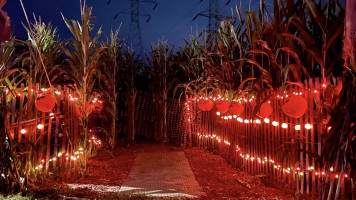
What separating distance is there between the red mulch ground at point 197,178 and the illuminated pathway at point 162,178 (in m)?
0.17

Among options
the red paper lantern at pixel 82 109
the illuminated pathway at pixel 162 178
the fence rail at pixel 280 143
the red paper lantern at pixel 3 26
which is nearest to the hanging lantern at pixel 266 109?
the fence rail at pixel 280 143

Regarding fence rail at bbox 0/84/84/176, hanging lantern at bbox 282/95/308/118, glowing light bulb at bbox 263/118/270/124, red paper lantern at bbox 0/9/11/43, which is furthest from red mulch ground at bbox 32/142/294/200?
red paper lantern at bbox 0/9/11/43

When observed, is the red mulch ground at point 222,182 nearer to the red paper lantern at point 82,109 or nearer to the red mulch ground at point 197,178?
the red mulch ground at point 197,178

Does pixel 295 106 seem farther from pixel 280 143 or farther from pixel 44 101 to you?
pixel 44 101

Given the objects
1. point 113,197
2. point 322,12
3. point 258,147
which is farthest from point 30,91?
point 322,12

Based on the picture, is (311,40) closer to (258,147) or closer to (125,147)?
(258,147)

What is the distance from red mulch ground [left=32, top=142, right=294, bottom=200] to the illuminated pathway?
0.55 ft

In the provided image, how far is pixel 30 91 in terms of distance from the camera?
4.91m

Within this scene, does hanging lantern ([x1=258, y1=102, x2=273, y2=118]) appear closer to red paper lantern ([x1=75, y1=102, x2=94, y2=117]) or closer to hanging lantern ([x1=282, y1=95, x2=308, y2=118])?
hanging lantern ([x1=282, y1=95, x2=308, y2=118])

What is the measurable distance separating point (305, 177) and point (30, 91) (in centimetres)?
446

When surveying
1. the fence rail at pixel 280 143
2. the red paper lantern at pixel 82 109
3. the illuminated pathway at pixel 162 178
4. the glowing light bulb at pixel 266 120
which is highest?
the red paper lantern at pixel 82 109

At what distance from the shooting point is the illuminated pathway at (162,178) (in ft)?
16.1

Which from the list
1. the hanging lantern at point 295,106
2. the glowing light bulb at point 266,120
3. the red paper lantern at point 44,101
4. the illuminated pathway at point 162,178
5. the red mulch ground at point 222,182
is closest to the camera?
the hanging lantern at point 295,106

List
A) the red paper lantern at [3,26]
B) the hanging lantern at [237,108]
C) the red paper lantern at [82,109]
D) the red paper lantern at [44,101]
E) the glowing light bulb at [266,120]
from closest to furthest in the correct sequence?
1. the red paper lantern at [3,26]
2. the red paper lantern at [44,101]
3. the glowing light bulb at [266,120]
4. the red paper lantern at [82,109]
5. the hanging lantern at [237,108]
